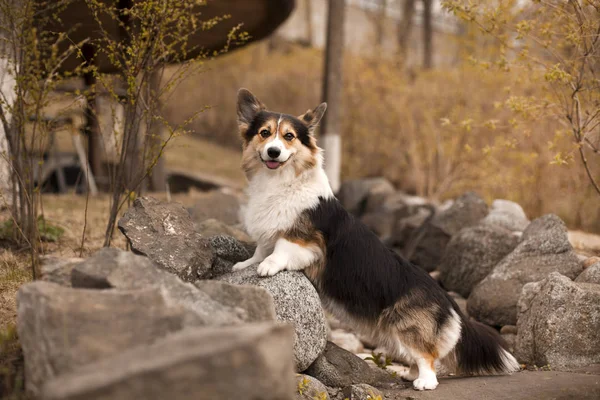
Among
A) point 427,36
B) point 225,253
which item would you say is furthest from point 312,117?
point 427,36

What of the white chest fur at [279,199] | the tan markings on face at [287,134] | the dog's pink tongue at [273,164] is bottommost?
the white chest fur at [279,199]

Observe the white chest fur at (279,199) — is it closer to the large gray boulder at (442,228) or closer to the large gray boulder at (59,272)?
the large gray boulder at (59,272)

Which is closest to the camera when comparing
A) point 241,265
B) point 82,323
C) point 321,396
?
point 82,323

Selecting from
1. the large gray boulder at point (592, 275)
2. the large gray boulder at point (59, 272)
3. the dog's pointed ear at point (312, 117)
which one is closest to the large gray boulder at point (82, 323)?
the large gray boulder at point (59, 272)

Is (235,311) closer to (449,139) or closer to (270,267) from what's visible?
(270,267)

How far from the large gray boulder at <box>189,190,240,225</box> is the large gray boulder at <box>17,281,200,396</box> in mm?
4372

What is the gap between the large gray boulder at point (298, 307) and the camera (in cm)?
425

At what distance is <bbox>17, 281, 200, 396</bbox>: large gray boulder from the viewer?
2.65 metres

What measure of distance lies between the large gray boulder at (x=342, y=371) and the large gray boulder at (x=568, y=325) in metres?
1.24

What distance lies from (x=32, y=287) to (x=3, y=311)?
4.68ft

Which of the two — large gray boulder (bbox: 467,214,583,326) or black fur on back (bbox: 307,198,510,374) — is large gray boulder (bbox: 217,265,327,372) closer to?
black fur on back (bbox: 307,198,510,374)

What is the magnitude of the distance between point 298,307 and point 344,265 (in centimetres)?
46

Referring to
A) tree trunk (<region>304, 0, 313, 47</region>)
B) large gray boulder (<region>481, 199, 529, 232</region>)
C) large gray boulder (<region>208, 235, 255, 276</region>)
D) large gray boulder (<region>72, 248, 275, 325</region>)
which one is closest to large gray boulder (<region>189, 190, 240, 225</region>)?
large gray boulder (<region>208, 235, 255, 276</region>)

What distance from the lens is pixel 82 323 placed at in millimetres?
2713
